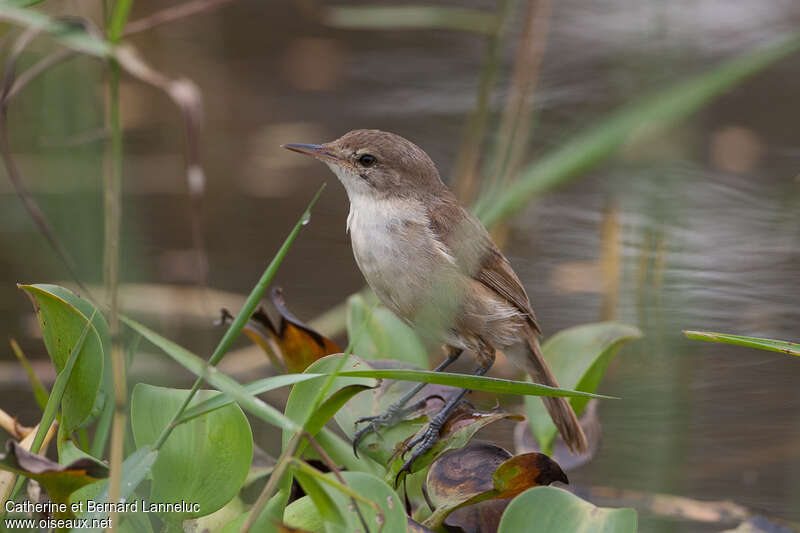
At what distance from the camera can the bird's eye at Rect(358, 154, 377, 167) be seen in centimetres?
355

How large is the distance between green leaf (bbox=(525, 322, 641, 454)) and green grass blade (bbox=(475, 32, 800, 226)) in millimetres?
946

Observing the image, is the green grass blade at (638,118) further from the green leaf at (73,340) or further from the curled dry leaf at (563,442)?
the curled dry leaf at (563,442)

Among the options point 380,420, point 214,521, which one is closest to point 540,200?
point 380,420

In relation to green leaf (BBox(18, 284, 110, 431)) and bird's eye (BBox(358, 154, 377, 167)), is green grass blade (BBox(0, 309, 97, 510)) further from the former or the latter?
bird's eye (BBox(358, 154, 377, 167))

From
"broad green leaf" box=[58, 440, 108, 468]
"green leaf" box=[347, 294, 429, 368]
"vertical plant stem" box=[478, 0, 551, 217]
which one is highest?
"vertical plant stem" box=[478, 0, 551, 217]

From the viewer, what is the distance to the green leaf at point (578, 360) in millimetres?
3180

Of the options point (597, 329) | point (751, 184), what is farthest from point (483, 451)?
point (751, 184)

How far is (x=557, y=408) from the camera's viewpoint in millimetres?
3227

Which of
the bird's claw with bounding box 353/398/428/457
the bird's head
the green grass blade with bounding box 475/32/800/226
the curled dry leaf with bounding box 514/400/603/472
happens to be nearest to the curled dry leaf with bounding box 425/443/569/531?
the bird's claw with bounding box 353/398/428/457

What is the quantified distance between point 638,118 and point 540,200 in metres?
4.13

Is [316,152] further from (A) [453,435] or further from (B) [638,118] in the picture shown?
(B) [638,118]

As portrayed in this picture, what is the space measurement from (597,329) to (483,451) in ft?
2.55

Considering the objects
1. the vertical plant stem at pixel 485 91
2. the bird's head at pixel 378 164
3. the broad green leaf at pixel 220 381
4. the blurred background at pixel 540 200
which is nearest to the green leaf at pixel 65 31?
the blurred background at pixel 540 200

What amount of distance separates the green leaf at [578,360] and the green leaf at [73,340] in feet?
4.59
